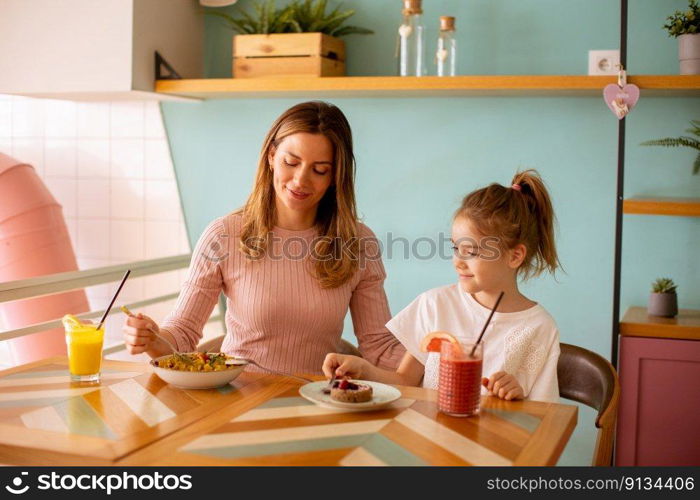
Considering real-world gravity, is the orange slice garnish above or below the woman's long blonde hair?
below

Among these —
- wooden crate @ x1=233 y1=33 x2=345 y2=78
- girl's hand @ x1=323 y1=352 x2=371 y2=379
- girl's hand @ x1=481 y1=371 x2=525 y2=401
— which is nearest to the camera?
girl's hand @ x1=481 y1=371 x2=525 y2=401

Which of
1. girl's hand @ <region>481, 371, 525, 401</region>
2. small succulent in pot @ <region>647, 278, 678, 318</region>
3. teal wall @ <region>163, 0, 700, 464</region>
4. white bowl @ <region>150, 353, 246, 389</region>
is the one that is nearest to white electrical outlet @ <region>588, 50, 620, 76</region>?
teal wall @ <region>163, 0, 700, 464</region>

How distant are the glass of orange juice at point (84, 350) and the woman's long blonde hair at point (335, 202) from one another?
18.8 inches

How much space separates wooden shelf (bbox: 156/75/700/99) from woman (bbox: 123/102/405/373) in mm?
629

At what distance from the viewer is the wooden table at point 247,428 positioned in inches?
46.6

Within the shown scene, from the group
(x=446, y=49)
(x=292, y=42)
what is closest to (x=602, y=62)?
(x=446, y=49)

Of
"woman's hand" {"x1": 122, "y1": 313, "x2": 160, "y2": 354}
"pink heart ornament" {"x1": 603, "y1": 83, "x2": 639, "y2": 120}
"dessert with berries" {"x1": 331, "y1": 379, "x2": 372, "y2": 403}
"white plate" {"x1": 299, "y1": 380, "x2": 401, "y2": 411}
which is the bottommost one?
"white plate" {"x1": 299, "y1": 380, "x2": 401, "y2": 411}

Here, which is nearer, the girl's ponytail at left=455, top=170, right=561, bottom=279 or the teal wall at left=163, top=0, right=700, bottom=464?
the girl's ponytail at left=455, top=170, right=561, bottom=279

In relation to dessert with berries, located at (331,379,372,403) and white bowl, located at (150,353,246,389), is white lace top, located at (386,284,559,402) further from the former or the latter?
white bowl, located at (150,353,246,389)

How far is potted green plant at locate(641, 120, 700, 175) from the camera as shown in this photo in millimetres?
2451

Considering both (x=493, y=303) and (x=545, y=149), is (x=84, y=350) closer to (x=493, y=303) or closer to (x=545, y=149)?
(x=493, y=303)
